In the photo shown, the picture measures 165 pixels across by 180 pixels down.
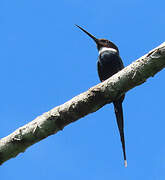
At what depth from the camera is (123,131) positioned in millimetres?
4355

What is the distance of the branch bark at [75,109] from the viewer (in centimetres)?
324

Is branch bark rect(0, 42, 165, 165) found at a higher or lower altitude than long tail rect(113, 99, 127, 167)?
lower

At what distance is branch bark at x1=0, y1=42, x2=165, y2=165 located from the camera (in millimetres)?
3240

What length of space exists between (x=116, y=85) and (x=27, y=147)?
1.13 m

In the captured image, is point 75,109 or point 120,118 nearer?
point 75,109

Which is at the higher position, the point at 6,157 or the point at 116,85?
the point at 116,85

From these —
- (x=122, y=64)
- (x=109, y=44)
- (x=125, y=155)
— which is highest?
(x=109, y=44)

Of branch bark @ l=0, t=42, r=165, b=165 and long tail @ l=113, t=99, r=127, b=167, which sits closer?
branch bark @ l=0, t=42, r=165, b=165

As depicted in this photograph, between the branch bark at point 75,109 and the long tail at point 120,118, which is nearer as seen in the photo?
the branch bark at point 75,109

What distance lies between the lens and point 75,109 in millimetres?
3326

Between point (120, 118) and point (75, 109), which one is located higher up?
point (120, 118)

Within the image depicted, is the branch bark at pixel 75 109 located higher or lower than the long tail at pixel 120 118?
lower

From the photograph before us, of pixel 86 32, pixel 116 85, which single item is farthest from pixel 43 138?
pixel 86 32

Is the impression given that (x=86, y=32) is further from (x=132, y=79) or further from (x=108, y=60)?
(x=132, y=79)
